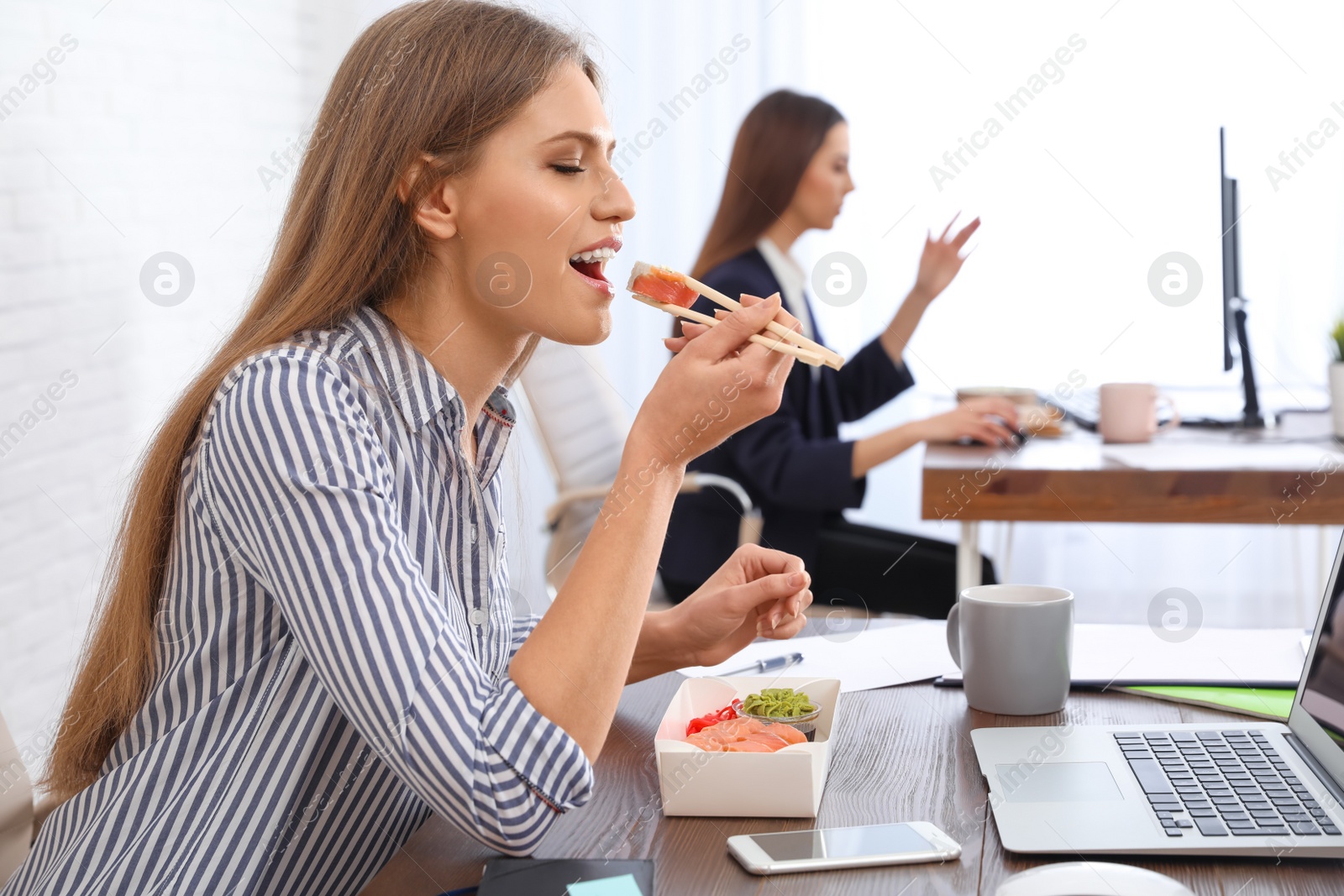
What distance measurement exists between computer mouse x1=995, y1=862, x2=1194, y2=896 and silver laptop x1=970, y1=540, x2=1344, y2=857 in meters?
0.11

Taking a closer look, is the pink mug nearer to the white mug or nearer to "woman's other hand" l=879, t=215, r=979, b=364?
A: "woman's other hand" l=879, t=215, r=979, b=364

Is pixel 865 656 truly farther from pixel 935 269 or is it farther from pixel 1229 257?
pixel 1229 257

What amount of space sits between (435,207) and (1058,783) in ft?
2.25

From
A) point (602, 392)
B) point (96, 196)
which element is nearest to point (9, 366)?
point (96, 196)

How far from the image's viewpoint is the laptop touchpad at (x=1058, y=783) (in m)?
0.83

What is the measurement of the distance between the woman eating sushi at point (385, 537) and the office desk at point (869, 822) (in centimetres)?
6

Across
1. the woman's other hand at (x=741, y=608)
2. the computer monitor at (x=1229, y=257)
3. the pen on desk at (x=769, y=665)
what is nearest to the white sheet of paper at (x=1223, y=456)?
the computer monitor at (x=1229, y=257)

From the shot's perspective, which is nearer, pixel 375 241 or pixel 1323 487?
pixel 375 241

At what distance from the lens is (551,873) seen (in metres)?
0.75

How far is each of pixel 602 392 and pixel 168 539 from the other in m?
1.54

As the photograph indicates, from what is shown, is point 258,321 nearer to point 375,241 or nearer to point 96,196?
point 375,241

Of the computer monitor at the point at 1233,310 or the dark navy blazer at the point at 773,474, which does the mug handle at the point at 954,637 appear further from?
the computer monitor at the point at 1233,310

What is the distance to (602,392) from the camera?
248 cm

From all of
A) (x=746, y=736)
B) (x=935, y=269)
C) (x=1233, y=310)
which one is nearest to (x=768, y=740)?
(x=746, y=736)
